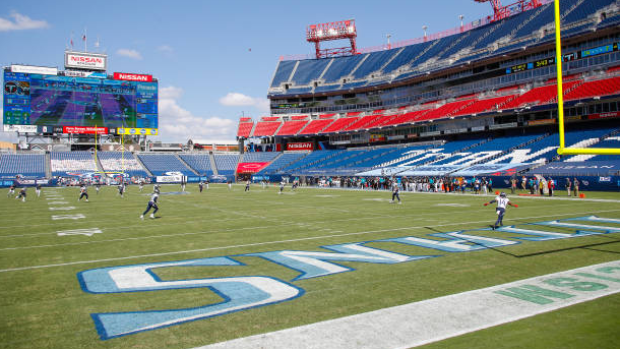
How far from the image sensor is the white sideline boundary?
5250 mm

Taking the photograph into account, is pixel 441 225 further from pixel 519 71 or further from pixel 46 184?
pixel 46 184

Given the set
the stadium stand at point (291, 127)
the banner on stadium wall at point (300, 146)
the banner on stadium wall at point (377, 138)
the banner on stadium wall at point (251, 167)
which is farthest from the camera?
the banner on stadium wall at point (300, 146)

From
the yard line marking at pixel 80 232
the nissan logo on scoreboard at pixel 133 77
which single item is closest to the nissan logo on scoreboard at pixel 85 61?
the nissan logo on scoreboard at pixel 133 77

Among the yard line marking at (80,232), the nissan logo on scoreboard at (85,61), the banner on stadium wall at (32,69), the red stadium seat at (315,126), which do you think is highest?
the nissan logo on scoreboard at (85,61)

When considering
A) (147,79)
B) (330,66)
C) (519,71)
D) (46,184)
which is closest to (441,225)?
(519,71)

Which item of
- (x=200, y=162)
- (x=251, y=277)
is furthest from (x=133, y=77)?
(x=251, y=277)

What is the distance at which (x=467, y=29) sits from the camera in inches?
2611

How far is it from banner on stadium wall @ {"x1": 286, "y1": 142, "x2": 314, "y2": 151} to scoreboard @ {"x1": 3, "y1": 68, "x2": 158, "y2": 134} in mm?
23667

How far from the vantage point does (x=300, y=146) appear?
76.9 meters

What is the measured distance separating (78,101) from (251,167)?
28734 millimetres

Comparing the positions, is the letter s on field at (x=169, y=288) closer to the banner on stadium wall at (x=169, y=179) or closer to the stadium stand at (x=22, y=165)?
the banner on stadium wall at (x=169, y=179)

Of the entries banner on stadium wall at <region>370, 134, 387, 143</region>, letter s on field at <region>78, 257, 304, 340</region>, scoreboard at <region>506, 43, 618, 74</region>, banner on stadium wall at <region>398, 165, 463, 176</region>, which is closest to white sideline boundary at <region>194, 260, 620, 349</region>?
letter s on field at <region>78, 257, 304, 340</region>

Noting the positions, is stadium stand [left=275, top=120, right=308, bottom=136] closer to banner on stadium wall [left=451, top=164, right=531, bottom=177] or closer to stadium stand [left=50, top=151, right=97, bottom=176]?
stadium stand [left=50, top=151, right=97, bottom=176]

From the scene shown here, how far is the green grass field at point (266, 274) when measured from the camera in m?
5.53
